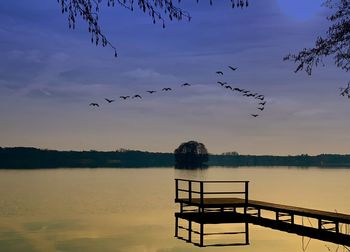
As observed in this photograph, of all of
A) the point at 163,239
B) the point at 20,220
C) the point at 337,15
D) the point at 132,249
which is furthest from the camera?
the point at 20,220

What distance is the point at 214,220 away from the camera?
2694 centimetres

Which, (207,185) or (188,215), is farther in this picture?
(207,185)

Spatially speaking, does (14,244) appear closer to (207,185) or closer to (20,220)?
(20,220)

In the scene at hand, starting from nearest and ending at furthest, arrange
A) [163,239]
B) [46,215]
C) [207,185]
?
1. [163,239]
2. [46,215]
3. [207,185]

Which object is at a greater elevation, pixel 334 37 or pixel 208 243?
pixel 334 37

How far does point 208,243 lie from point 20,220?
739 inches

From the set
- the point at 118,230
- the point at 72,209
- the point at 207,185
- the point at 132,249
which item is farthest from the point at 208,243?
the point at 207,185

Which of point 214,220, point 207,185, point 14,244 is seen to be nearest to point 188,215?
point 214,220

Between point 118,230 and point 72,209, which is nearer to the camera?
point 118,230

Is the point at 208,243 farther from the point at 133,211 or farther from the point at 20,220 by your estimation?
the point at 133,211

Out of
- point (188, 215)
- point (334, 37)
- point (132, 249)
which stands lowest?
point (132, 249)

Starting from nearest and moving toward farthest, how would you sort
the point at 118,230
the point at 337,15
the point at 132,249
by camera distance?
the point at 337,15 → the point at 132,249 → the point at 118,230

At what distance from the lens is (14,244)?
2959 centimetres

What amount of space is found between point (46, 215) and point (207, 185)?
63325 millimetres
